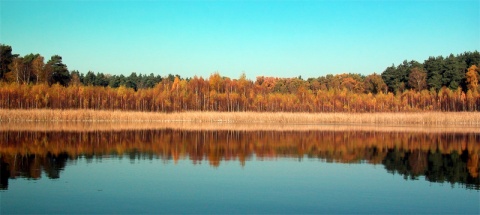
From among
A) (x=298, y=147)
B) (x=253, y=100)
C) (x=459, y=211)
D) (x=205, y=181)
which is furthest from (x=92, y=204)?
(x=253, y=100)

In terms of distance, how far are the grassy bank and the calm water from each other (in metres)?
22.6

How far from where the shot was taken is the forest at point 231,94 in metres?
53.0

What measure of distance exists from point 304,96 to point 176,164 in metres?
53.4

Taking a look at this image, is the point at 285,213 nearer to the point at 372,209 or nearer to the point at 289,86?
the point at 372,209

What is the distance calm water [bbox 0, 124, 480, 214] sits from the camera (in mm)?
9664

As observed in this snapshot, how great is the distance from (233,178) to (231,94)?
50.9 m

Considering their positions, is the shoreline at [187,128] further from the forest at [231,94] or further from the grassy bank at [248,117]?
the forest at [231,94]

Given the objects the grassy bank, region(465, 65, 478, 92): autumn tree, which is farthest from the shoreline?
region(465, 65, 478, 92): autumn tree

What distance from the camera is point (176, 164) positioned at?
16.0m

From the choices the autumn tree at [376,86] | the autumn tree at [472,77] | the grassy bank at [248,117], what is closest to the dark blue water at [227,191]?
the grassy bank at [248,117]

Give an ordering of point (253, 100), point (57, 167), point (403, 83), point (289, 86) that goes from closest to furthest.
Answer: point (57, 167) < point (253, 100) < point (403, 83) < point (289, 86)

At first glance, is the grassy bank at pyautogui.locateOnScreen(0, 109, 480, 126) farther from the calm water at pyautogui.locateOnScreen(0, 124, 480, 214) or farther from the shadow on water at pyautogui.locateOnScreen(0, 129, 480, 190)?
the calm water at pyautogui.locateOnScreen(0, 124, 480, 214)

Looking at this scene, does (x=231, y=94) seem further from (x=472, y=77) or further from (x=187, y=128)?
(x=472, y=77)

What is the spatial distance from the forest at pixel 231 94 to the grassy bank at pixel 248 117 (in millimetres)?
5629
